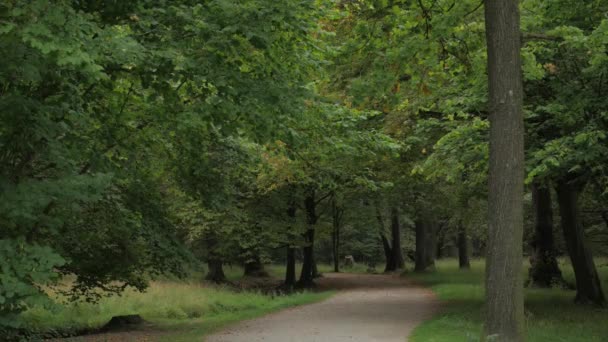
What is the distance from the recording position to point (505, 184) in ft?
22.0

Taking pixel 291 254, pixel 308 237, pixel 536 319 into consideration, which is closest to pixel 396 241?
pixel 291 254

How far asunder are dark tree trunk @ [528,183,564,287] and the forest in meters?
3.20

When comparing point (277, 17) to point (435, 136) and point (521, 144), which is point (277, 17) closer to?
point (521, 144)

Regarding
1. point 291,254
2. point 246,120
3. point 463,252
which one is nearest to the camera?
point 246,120

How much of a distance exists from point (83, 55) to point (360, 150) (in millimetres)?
6555

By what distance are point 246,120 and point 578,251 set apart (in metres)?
12.7

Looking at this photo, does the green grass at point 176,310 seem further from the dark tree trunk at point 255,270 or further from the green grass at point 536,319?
the dark tree trunk at point 255,270

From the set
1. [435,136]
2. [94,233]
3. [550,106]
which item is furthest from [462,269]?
[94,233]

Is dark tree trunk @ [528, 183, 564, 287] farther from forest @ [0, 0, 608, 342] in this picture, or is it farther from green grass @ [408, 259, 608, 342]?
forest @ [0, 0, 608, 342]

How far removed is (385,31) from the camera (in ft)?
32.5

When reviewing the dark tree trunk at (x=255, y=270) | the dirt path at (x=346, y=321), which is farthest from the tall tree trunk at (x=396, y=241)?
the dirt path at (x=346, y=321)

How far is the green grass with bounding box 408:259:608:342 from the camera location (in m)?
12.0

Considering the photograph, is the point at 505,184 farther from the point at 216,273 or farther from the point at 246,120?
the point at 216,273

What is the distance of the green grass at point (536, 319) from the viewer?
12047 mm
